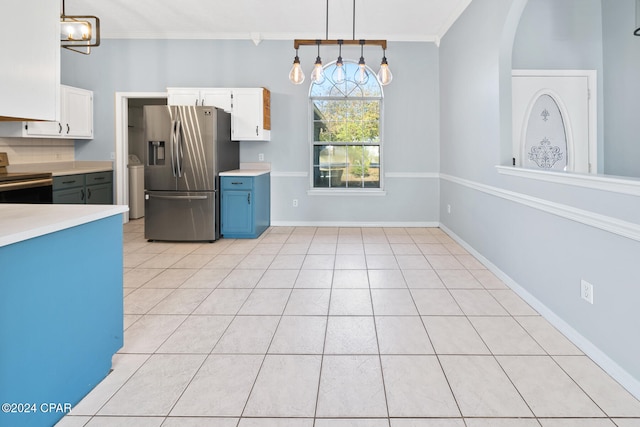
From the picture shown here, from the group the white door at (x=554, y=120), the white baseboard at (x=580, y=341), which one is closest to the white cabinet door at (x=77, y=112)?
the white door at (x=554, y=120)

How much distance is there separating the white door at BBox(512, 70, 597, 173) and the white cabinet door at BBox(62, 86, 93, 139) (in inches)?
217

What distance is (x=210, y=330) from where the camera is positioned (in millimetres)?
2611

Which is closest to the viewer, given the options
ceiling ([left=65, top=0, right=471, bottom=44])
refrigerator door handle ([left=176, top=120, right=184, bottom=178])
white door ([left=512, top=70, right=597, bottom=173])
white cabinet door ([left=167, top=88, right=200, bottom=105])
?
white door ([left=512, top=70, right=597, bottom=173])

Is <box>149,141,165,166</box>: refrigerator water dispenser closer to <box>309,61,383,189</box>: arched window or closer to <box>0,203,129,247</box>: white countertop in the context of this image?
<box>309,61,383,189</box>: arched window

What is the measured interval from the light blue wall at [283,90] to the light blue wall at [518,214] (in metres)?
0.37

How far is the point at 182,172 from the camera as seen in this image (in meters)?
5.06

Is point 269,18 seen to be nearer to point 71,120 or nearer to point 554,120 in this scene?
point 71,120

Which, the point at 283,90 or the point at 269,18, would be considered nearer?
the point at 269,18

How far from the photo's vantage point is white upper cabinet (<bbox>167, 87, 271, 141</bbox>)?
226 inches

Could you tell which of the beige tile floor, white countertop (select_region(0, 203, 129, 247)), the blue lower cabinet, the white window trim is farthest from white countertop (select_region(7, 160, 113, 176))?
white countertop (select_region(0, 203, 129, 247))

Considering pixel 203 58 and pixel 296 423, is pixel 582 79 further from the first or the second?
pixel 203 58

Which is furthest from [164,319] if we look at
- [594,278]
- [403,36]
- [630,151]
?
[403,36]

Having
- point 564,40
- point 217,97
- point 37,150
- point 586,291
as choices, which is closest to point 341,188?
point 217,97

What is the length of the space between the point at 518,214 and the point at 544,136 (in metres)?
1.31
